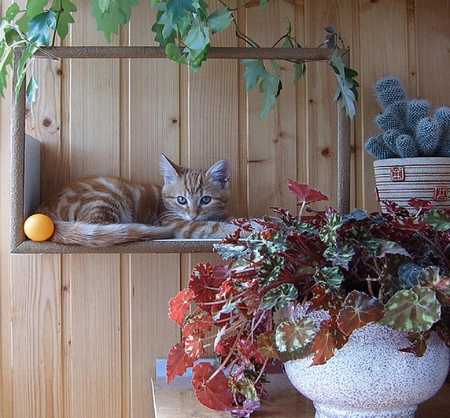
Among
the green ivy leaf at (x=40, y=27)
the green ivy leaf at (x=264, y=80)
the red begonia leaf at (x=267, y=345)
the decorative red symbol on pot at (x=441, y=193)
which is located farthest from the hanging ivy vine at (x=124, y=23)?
the red begonia leaf at (x=267, y=345)

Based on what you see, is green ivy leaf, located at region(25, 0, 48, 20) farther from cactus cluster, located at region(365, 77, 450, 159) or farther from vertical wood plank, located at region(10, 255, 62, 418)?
cactus cluster, located at region(365, 77, 450, 159)

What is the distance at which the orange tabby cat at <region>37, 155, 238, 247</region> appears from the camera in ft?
3.68

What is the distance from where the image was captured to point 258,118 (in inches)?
56.4

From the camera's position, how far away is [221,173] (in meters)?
1.37

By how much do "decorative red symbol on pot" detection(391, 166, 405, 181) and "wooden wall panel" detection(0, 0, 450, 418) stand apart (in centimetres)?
24

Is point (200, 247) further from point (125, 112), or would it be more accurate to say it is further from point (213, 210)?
point (125, 112)

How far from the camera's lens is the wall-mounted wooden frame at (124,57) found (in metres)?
1.10

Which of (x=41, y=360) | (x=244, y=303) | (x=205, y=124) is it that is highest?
(x=205, y=124)

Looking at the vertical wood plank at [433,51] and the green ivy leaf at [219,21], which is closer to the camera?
the green ivy leaf at [219,21]

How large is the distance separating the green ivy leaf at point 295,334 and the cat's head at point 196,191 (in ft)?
2.11

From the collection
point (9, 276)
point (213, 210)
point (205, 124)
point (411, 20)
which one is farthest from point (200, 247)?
point (411, 20)

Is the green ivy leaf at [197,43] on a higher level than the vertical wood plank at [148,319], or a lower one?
higher

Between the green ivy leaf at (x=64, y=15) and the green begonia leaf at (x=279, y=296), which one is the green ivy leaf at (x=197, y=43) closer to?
the green ivy leaf at (x=64, y=15)

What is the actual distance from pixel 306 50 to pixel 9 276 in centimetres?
90
